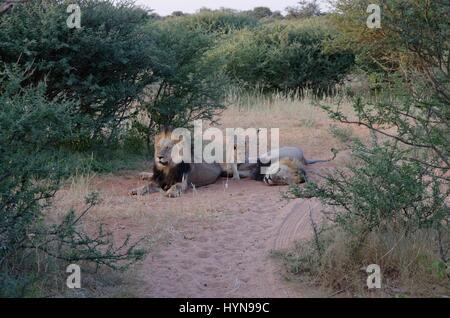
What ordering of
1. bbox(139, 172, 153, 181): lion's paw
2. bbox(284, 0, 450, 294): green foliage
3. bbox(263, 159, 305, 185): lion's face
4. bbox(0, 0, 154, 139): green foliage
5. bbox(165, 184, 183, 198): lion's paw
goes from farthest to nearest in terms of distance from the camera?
1. bbox(139, 172, 153, 181): lion's paw
2. bbox(0, 0, 154, 139): green foliage
3. bbox(263, 159, 305, 185): lion's face
4. bbox(165, 184, 183, 198): lion's paw
5. bbox(284, 0, 450, 294): green foliage

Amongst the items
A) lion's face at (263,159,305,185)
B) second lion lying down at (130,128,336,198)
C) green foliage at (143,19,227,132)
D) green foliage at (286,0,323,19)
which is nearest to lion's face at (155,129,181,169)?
second lion lying down at (130,128,336,198)

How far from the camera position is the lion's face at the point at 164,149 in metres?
8.48

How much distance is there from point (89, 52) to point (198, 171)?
258 centimetres

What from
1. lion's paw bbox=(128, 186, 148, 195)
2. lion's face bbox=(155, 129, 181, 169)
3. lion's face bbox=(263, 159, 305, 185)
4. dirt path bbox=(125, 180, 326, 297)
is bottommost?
dirt path bbox=(125, 180, 326, 297)

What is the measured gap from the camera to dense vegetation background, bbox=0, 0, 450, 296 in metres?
4.96

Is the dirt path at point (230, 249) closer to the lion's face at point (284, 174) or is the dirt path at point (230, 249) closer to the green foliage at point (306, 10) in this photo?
the lion's face at point (284, 174)

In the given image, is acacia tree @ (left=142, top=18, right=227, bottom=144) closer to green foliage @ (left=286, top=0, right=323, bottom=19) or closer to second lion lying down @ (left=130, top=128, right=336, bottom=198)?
second lion lying down @ (left=130, top=128, right=336, bottom=198)

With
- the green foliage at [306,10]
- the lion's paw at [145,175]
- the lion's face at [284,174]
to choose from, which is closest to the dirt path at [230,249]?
the lion's face at [284,174]

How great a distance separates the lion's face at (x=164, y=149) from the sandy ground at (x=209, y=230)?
1.59ft

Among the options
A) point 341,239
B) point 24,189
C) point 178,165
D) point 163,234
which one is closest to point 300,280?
point 341,239

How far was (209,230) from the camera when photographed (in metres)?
6.70

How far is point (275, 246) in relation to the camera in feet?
20.2

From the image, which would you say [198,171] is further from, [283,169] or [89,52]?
[89,52]

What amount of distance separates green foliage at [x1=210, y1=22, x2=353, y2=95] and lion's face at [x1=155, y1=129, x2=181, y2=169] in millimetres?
10169
